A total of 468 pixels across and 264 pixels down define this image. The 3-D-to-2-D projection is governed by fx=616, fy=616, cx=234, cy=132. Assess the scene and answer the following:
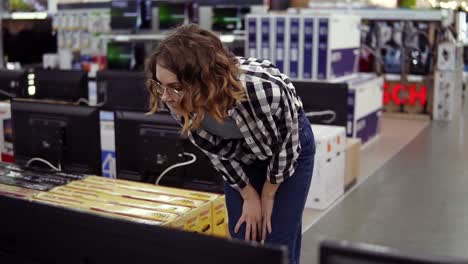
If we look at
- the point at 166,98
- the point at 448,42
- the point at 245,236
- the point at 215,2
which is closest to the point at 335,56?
the point at 215,2

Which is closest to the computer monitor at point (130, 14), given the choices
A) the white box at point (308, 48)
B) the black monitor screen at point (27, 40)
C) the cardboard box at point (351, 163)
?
the black monitor screen at point (27, 40)

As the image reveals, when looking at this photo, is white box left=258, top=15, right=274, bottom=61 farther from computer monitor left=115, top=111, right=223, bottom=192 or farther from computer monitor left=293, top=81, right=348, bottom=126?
computer monitor left=115, top=111, right=223, bottom=192

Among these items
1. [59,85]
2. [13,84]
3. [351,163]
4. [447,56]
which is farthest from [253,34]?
[447,56]

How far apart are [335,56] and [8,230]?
541 centimetres

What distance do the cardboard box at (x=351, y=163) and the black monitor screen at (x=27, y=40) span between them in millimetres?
5772

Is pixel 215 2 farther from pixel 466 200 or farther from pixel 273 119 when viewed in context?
pixel 273 119

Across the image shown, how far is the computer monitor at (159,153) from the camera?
263 cm

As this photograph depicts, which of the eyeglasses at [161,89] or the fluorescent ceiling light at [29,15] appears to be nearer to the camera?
the eyeglasses at [161,89]

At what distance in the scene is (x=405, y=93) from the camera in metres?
9.18

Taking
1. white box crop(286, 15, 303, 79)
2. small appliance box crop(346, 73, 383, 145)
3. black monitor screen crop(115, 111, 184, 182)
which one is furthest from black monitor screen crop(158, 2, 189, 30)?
black monitor screen crop(115, 111, 184, 182)

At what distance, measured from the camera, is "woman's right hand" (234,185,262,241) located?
6.99 feet

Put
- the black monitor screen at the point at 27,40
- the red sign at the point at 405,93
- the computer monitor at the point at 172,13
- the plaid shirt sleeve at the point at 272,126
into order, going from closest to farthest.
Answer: the plaid shirt sleeve at the point at 272,126
the computer monitor at the point at 172,13
the red sign at the point at 405,93
the black monitor screen at the point at 27,40

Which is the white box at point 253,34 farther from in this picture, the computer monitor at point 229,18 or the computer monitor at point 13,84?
the computer monitor at point 13,84

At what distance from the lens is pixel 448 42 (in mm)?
8672
